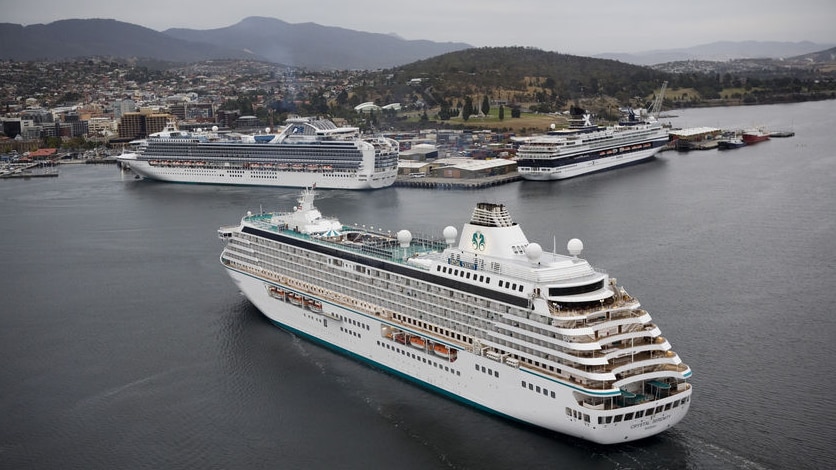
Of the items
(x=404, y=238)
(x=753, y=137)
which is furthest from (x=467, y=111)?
(x=404, y=238)

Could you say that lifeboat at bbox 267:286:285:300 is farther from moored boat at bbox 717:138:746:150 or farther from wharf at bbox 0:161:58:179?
moored boat at bbox 717:138:746:150

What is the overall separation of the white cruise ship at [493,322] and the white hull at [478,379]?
1.1 inches

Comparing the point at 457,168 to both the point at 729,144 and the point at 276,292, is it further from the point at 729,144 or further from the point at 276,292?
the point at 276,292

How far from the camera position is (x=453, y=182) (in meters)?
48.2

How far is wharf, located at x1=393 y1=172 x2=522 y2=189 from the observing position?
47.4 m

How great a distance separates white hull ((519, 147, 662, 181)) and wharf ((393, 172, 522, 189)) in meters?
1.43

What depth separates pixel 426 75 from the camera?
98.6 m

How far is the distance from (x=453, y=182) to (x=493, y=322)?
3309 cm

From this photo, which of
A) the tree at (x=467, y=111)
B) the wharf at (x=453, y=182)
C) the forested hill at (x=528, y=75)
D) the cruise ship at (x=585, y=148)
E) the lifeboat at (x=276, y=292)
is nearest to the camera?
the lifeboat at (x=276, y=292)

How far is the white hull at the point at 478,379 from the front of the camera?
A: 14023 millimetres

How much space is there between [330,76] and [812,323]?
378 ft

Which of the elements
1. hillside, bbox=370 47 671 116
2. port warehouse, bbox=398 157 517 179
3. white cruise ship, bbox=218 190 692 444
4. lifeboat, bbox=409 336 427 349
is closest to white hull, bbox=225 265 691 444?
white cruise ship, bbox=218 190 692 444

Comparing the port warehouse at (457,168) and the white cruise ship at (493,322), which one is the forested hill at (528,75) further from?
the white cruise ship at (493,322)

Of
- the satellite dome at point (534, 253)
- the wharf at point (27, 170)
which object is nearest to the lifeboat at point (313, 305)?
the satellite dome at point (534, 253)
